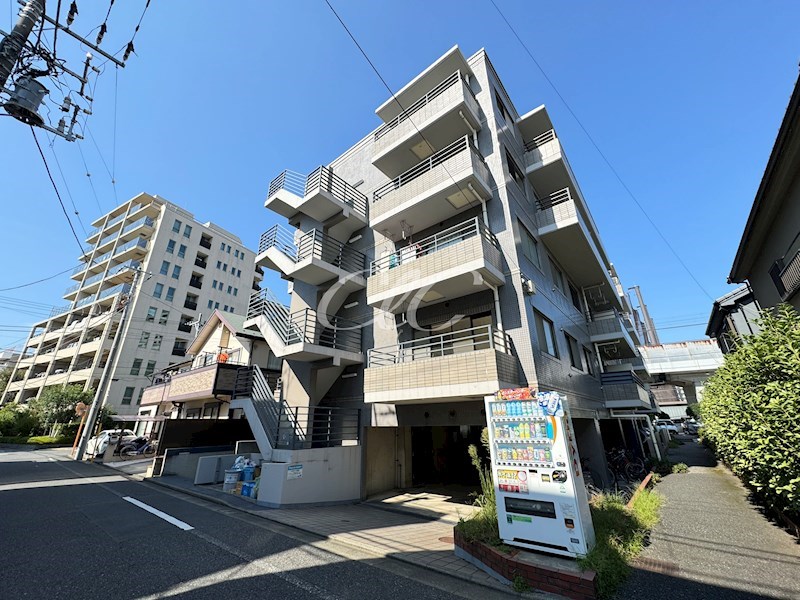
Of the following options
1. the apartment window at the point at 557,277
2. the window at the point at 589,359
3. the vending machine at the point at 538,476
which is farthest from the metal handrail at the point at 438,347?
the window at the point at 589,359

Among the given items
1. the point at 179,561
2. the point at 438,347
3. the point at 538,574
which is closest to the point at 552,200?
the point at 438,347

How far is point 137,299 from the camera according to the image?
3397cm

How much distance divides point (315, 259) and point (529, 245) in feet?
25.9

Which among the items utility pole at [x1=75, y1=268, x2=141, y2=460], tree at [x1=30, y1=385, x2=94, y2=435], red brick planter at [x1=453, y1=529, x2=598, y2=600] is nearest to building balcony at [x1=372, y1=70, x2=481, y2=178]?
red brick planter at [x1=453, y1=529, x2=598, y2=600]

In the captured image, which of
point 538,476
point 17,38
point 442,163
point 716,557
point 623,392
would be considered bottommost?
point 716,557

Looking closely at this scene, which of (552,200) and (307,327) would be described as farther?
(552,200)

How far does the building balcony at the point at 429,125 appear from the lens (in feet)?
36.8

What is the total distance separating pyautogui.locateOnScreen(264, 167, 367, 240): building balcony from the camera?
42.7ft

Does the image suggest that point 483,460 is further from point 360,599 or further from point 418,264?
point 360,599

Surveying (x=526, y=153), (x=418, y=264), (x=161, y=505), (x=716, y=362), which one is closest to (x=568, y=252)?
(x=526, y=153)

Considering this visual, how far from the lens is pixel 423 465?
13.3 meters

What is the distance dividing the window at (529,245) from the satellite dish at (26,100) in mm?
12761

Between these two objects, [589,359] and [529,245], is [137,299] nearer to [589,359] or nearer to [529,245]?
[529,245]

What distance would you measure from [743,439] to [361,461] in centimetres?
955
